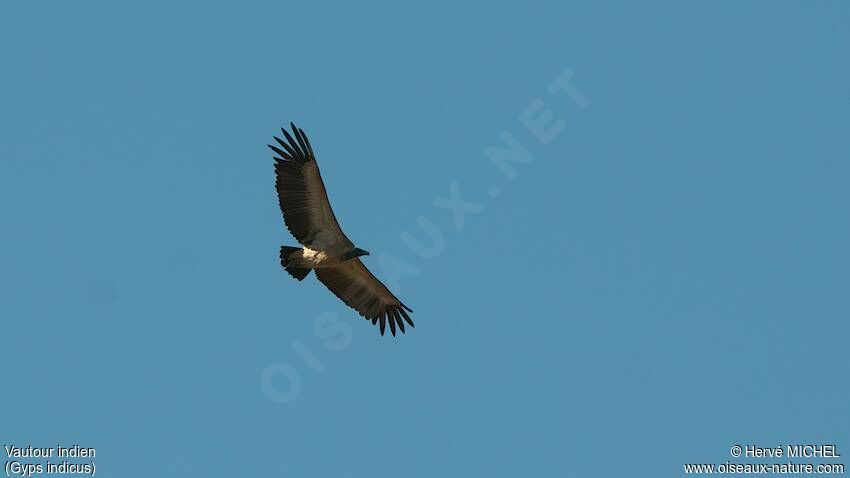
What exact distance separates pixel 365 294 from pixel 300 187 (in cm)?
405

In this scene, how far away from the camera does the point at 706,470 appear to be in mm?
29812

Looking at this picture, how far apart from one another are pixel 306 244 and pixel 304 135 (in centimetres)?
264

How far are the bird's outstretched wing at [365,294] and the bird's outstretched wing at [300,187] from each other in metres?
2.12

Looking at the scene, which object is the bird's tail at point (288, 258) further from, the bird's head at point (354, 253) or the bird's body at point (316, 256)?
the bird's head at point (354, 253)

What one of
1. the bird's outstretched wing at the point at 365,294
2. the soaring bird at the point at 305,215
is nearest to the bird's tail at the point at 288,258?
the soaring bird at the point at 305,215

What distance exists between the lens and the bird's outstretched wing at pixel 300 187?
102 ft

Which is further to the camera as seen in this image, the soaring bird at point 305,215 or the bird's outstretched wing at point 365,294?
the bird's outstretched wing at point 365,294

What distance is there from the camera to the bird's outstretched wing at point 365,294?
33.2 m

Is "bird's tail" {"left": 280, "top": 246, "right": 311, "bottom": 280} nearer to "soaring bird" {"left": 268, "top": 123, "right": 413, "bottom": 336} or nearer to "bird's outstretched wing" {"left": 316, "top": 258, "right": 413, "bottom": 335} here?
"soaring bird" {"left": 268, "top": 123, "right": 413, "bottom": 336}

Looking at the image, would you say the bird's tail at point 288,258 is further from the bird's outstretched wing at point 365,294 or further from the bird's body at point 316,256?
the bird's outstretched wing at point 365,294

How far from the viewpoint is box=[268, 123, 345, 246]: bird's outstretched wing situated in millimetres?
31094


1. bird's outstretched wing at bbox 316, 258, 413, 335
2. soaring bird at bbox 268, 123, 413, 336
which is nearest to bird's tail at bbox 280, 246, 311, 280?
soaring bird at bbox 268, 123, 413, 336

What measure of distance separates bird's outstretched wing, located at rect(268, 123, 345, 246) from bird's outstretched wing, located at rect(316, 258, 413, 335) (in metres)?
2.12

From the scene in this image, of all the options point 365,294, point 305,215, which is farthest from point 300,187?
point 365,294
